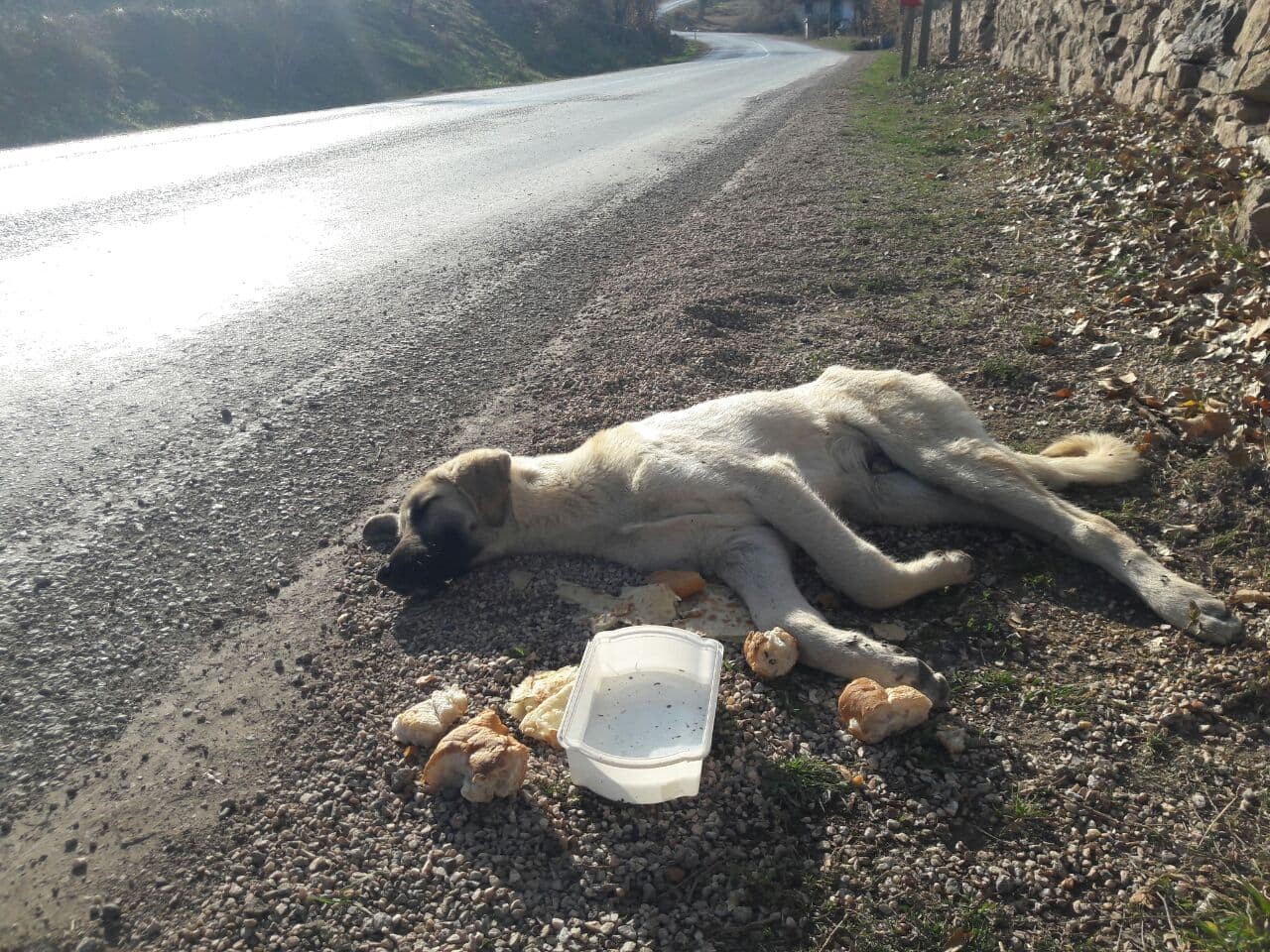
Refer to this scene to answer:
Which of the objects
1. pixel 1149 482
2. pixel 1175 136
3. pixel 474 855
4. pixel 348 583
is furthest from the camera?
pixel 1175 136

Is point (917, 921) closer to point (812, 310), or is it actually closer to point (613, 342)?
point (613, 342)

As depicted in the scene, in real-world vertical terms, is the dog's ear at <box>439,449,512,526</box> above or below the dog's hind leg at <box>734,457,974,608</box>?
above

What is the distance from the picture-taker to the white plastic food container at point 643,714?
9.71ft

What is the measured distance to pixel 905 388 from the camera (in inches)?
197

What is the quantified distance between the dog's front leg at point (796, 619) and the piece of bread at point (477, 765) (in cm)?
127

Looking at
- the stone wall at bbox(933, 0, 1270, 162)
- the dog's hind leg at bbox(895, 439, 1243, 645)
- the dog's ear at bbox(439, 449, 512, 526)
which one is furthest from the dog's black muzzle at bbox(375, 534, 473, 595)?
the stone wall at bbox(933, 0, 1270, 162)

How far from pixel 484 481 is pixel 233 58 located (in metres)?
25.5

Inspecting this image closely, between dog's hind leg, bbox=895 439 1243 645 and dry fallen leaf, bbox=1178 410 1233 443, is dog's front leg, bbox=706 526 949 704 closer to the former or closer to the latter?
dog's hind leg, bbox=895 439 1243 645

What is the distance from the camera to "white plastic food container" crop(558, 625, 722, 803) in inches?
116

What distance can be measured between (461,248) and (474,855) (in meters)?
7.23

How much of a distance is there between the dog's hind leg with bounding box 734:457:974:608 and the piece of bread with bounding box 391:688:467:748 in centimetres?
174

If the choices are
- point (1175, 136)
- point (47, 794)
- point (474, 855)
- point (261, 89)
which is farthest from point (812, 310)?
point (261, 89)

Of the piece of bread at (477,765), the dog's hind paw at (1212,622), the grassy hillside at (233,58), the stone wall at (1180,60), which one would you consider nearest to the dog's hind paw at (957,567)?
the dog's hind paw at (1212,622)

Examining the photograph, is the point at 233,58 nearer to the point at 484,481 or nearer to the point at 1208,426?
the point at 484,481
